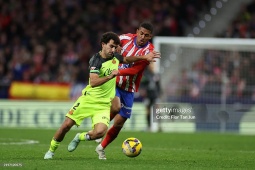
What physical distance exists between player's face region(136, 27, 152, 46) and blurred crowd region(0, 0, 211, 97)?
13.9 m

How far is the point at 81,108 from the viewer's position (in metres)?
11.8

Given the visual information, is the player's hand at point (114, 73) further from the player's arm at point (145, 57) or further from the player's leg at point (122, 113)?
the player's leg at point (122, 113)

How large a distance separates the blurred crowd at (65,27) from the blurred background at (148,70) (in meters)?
0.04

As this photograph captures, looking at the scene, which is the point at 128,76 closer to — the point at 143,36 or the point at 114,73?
the point at 143,36

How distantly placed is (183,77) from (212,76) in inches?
40.7

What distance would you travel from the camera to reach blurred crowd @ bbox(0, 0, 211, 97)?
2802 cm

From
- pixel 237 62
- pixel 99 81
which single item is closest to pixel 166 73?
pixel 237 62

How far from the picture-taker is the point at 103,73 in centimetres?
1177

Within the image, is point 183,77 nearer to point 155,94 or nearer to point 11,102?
point 155,94

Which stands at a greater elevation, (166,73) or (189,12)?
(189,12)

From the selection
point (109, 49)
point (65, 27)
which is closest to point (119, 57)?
point (109, 49)

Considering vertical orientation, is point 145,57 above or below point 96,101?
above

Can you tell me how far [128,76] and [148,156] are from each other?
1543 mm

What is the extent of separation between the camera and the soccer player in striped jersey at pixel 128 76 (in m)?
13.0
